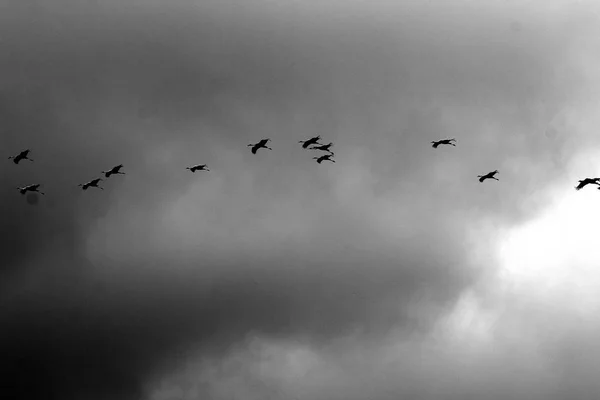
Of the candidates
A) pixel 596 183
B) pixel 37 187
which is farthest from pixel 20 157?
pixel 596 183

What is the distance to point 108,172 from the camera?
194 metres

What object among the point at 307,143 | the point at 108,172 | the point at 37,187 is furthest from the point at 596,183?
the point at 37,187

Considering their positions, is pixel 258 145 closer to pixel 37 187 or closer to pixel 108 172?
pixel 108 172

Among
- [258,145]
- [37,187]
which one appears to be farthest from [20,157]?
[258,145]

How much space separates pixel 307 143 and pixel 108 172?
125ft

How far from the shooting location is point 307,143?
192000 millimetres

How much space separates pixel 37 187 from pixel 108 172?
44.9ft

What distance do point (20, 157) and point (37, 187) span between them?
26.2ft

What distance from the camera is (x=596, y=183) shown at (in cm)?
18450

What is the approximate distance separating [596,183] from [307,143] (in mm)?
52955

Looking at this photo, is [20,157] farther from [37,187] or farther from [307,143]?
[307,143]

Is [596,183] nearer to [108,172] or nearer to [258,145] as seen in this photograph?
[258,145]

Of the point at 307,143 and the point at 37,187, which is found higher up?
the point at 307,143

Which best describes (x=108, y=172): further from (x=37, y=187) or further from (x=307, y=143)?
(x=307, y=143)
